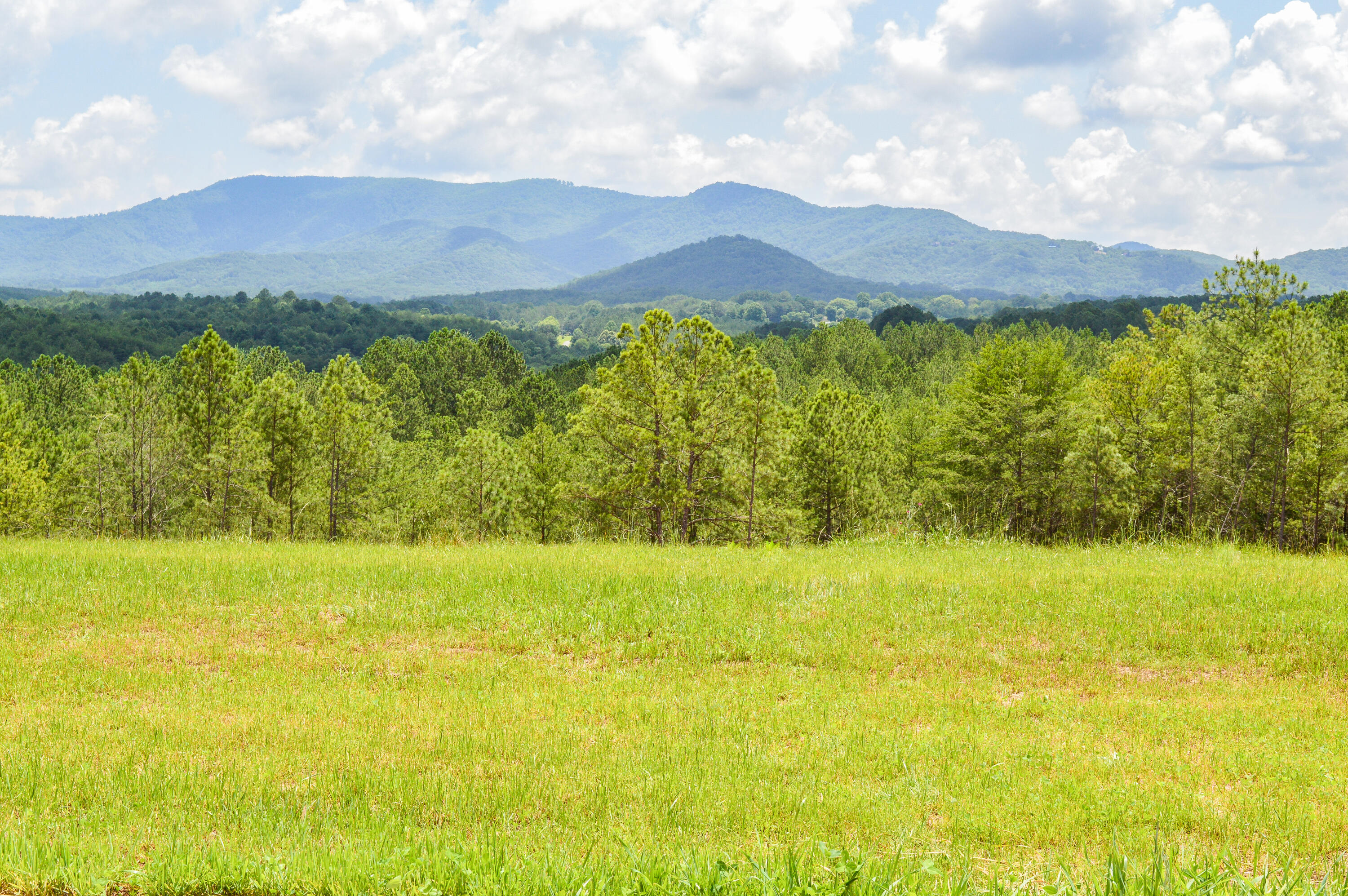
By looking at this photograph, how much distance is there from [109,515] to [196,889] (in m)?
44.3

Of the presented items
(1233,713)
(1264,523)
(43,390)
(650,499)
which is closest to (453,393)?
(43,390)

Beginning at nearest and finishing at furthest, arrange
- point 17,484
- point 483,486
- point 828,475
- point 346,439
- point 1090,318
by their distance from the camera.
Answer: point 346,439
point 828,475
point 17,484
point 483,486
point 1090,318

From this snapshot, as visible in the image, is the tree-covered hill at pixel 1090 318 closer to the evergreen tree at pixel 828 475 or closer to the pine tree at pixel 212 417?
the evergreen tree at pixel 828 475

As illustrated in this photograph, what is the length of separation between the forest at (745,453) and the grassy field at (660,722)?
25.2 ft

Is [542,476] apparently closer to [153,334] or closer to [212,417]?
[212,417]

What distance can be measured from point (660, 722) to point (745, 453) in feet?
77.2

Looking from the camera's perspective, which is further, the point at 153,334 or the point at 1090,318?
the point at 153,334

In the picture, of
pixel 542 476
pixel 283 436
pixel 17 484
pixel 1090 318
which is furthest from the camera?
pixel 1090 318

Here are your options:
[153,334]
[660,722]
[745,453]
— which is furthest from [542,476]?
[153,334]

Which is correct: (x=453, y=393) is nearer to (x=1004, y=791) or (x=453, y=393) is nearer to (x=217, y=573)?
(x=217, y=573)

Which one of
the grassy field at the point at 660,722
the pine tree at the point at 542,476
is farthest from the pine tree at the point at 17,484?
the grassy field at the point at 660,722

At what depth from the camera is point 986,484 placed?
1475 inches

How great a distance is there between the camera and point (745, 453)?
31.6 metres

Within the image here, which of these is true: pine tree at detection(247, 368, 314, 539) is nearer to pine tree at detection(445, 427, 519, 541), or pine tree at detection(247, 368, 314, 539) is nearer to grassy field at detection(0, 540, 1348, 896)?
pine tree at detection(445, 427, 519, 541)
